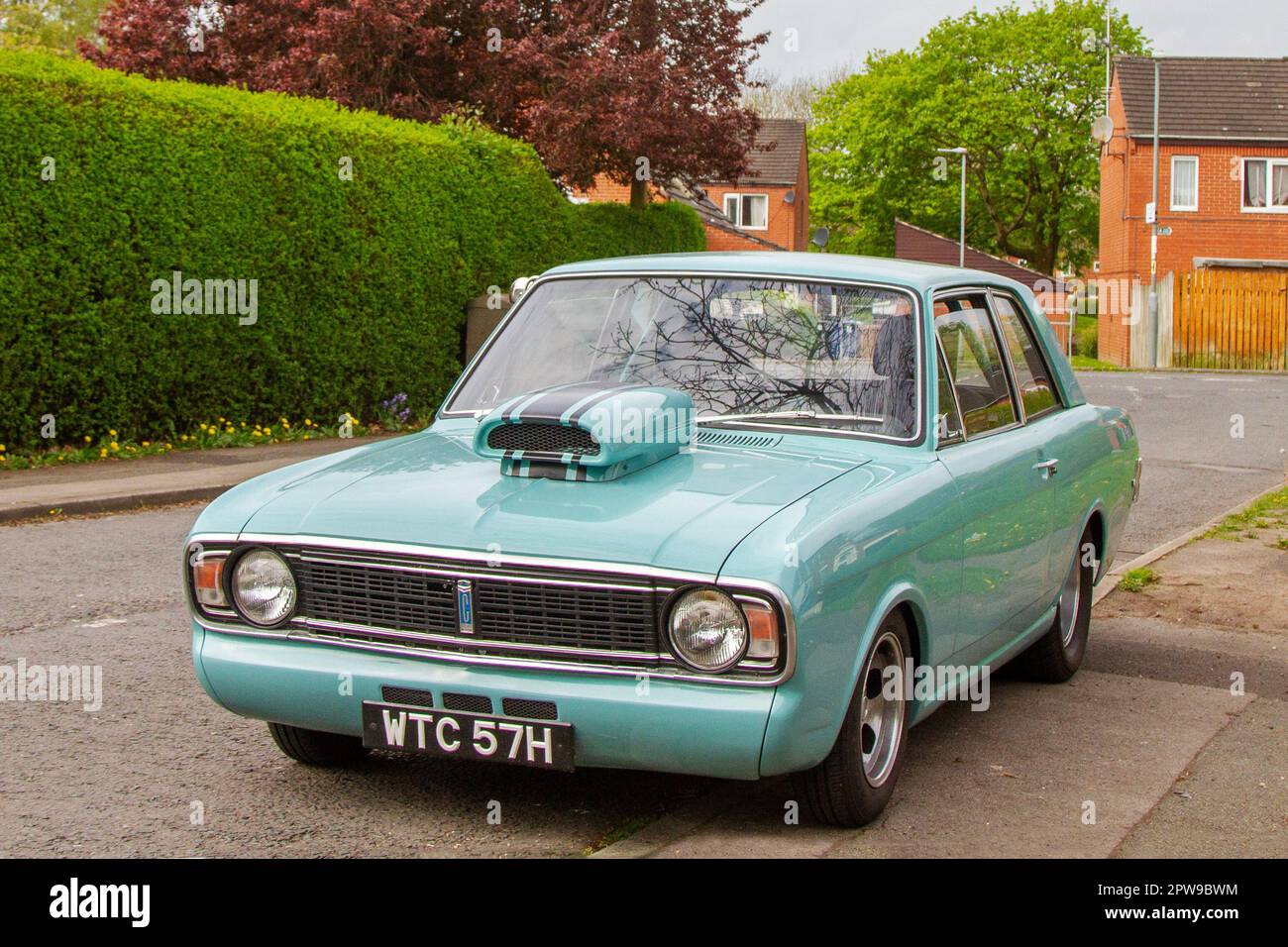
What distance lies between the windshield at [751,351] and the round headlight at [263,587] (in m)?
1.38

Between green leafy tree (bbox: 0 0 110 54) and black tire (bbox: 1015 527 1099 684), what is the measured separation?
53.6 metres

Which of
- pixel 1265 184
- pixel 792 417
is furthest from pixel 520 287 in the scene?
pixel 1265 184

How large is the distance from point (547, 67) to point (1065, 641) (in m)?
18.1

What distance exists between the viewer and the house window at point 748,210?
6309cm

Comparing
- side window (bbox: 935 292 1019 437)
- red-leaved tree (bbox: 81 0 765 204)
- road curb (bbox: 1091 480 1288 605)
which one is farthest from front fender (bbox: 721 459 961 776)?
red-leaved tree (bbox: 81 0 765 204)

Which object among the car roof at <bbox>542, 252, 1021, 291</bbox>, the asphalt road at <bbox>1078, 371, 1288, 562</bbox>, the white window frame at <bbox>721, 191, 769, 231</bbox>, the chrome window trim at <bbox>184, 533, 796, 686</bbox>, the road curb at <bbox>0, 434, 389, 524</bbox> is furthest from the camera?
the white window frame at <bbox>721, 191, 769, 231</bbox>

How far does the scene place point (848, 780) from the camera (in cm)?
439

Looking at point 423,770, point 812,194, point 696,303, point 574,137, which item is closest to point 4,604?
point 423,770

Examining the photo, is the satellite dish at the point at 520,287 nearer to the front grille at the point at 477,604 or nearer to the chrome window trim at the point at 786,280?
the chrome window trim at the point at 786,280

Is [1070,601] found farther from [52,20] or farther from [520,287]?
[52,20]

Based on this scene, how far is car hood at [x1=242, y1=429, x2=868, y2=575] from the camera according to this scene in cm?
410

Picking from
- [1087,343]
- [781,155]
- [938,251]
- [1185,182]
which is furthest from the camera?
[938,251]

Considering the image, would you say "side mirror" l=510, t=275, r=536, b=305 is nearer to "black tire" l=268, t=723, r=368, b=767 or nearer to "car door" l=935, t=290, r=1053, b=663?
"car door" l=935, t=290, r=1053, b=663
